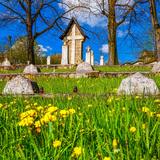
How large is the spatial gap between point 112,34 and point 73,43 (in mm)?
7062

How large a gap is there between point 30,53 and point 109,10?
343 inches

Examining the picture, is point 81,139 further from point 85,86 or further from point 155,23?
point 155,23

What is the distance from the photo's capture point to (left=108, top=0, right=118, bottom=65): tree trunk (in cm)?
3372

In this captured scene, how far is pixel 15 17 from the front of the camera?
39812 millimetres

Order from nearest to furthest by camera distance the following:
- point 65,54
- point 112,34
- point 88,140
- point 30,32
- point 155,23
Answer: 1. point 88,140
2. point 155,23
3. point 112,34
4. point 30,32
5. point 65,54

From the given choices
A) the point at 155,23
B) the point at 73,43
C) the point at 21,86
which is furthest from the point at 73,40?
the point at 21,86

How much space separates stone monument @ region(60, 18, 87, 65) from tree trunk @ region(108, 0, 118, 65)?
547 cm

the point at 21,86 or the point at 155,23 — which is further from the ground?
the point at 155,23

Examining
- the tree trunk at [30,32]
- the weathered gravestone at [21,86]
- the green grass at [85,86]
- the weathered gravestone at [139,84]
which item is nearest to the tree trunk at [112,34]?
the tree trunk at [30,32]

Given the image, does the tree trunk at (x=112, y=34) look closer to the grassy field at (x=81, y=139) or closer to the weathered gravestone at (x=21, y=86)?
the weathered gravestone at (x=21, y=86)

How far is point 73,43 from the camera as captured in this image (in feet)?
132

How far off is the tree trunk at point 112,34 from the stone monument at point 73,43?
18.0ft

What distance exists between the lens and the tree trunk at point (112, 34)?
111 ft

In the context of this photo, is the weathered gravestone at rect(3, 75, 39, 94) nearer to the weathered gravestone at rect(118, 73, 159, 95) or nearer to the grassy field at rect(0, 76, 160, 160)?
the weathered gravestone at rect(118, 73, 159, 95)
